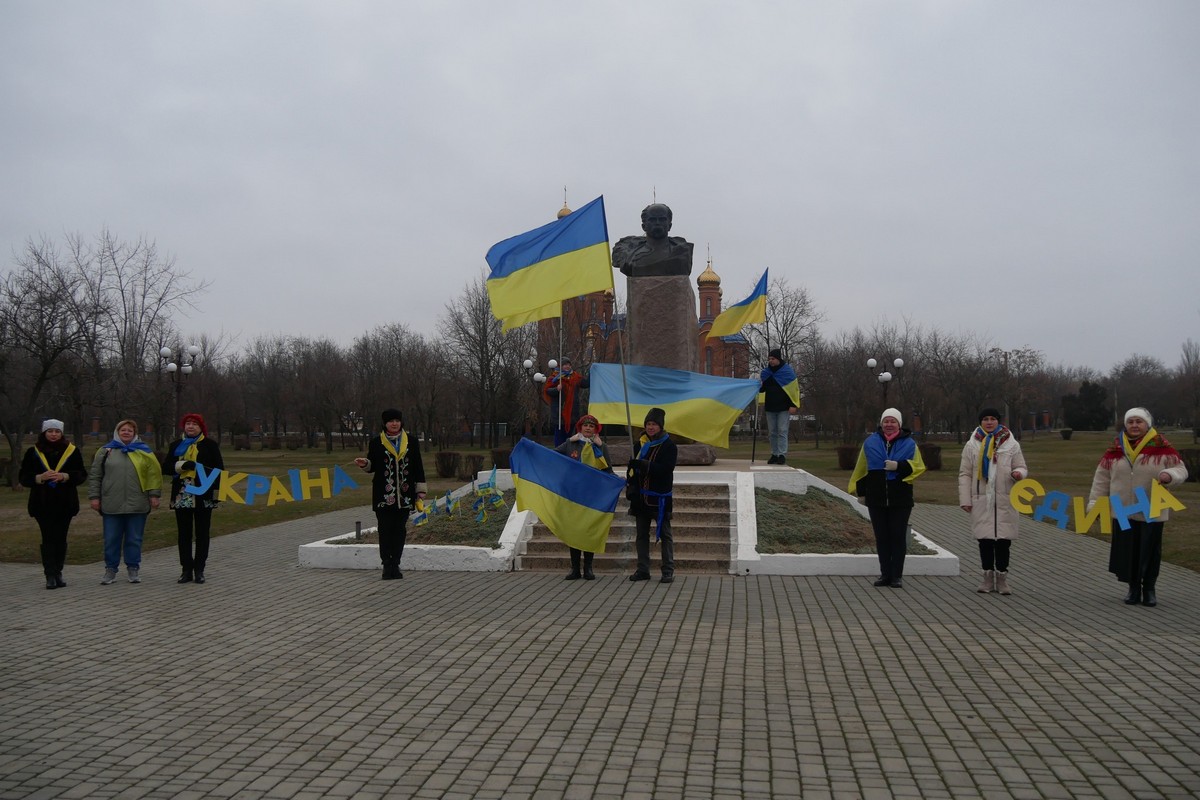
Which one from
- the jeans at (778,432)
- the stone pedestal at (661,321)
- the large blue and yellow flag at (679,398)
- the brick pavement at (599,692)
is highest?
the stone pedestal at (661,321)

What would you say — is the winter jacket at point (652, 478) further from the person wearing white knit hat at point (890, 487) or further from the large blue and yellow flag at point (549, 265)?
the large blue and yellow flag at point (549, 265)

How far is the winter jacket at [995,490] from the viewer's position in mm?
9297

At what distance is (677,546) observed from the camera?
11.3 metres

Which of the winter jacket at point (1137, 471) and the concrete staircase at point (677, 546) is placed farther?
the concrete staircase at point (677, 546)

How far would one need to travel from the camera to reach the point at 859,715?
17.7 ft

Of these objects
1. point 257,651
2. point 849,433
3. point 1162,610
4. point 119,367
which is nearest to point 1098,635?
point 1162,610

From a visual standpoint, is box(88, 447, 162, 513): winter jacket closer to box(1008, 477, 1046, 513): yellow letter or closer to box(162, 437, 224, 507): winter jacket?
box(162, 437, 224, 507): winter jacket

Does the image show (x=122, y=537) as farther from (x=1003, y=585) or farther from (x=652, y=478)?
(x=1003, y=585)

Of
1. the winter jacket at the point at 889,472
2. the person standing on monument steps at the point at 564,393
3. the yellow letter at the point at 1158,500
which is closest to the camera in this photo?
the yellow letter at the point at 1158,500

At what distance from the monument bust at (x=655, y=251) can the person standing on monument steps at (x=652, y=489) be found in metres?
6.00

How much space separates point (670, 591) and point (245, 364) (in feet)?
276

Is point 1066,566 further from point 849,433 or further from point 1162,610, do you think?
point 849,433

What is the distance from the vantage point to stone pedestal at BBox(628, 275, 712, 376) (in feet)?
50.8

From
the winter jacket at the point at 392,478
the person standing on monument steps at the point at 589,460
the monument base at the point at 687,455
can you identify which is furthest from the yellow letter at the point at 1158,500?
the winter jacket at the point at 392,478
